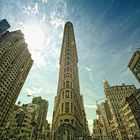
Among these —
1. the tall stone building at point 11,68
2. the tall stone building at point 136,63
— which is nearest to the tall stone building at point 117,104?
the tall stone building at point 136,63

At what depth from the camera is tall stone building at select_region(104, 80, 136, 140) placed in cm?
8849

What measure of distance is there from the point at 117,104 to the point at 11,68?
291ft

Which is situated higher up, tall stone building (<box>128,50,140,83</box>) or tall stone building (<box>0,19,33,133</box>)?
tall stone building (<box>0,19,33,133</box>)

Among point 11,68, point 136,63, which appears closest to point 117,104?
point 136,63

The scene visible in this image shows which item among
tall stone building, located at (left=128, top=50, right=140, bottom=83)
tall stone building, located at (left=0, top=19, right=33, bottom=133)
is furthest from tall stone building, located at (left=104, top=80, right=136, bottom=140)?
tall stone building, located at (left=0, top=19, right=33, bottom=133)

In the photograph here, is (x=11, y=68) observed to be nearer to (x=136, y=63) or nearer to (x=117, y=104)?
(x=136, y=63)

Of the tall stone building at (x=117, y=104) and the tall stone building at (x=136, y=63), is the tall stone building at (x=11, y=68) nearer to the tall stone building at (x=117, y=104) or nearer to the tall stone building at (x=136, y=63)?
the tall stone building at (x=117, y=104)

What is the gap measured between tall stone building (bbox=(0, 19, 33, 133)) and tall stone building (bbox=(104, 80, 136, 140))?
77.8 meters

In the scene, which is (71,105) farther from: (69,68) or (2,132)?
(2,132)

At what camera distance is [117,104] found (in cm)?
9988

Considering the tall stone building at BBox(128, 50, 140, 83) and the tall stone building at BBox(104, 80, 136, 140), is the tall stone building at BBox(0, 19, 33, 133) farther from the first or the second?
the tall stone building at BBox(128, 50, 140, 83)

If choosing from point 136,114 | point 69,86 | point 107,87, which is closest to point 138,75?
point 136,114

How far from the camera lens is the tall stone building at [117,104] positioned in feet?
290

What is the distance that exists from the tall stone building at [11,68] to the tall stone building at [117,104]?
255 feet
